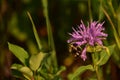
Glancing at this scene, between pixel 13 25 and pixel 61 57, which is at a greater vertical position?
pixel 13 25

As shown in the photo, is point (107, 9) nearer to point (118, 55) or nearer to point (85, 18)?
point (118, 55)

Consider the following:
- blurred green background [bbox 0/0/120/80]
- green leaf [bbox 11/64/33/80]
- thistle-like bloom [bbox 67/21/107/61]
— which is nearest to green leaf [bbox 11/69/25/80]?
green leaf [bbox 11/64/33/80]

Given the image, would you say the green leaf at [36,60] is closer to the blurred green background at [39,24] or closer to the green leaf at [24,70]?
the green leaf at [24,70]

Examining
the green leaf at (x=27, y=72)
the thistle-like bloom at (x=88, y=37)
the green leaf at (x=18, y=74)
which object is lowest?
the green leaf at (x=18, y=74)

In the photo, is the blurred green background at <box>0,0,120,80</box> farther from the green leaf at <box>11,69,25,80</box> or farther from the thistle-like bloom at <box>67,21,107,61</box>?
the thistle-like bloom at <box>67,21,107,61</box>

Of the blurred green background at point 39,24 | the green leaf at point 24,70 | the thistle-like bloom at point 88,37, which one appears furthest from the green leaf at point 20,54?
the blurred green background at point 39,24

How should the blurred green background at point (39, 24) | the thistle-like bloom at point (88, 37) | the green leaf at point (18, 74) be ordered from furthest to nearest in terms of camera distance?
the blurred green background at point (39, 24), the green leaf at point (18, 74), the thistle-like bloom at point (88, 37)

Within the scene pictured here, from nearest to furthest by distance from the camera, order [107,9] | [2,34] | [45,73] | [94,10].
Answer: [45,73], [107,9], [94,10], [2,34]

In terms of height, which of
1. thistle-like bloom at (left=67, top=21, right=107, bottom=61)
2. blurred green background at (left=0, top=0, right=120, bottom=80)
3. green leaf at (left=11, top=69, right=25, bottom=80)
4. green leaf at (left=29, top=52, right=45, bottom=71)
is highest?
thistle-like bloom at (left=67, top=21, right=107, bottom=61)

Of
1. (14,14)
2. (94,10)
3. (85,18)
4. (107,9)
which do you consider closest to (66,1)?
(85,18)
